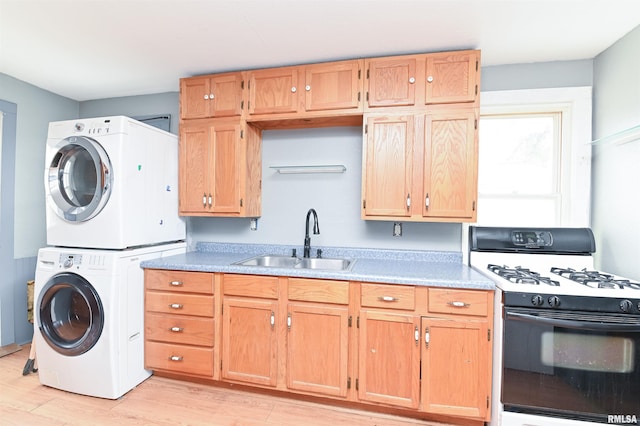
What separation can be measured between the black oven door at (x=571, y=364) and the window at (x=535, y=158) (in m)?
0.98

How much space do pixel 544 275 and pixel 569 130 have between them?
116 centimetres

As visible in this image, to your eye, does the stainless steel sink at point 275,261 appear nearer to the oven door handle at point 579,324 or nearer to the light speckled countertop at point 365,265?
the light speckled countertop at point 365,265

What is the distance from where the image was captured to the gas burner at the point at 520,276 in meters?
1.59

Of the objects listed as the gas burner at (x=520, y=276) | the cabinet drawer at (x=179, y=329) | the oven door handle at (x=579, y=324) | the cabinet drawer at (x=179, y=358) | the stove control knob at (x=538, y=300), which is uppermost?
the gas burner at (x=520, y=276)

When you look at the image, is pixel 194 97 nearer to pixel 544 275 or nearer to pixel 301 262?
pixel 301 262

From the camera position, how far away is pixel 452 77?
6.55 ft

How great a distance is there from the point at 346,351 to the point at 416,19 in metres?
2.09

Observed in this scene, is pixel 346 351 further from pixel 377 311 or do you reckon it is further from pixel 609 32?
pixel 609 32

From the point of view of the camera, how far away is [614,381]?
1.45 meters

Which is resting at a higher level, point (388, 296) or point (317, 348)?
point (388, 296)

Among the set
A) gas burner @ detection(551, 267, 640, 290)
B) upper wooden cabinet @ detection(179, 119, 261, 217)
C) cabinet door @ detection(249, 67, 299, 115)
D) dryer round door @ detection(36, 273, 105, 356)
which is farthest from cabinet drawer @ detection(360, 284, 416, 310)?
dryer round door @ detection(36, 273, 105, 356)

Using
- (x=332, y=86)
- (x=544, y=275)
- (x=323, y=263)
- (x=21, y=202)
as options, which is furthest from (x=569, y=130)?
(x=21, y=202)

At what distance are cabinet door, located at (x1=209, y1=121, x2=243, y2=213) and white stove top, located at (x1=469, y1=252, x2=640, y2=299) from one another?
6.19ft

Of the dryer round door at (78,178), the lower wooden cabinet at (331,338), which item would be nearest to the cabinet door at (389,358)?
the lower wooden cabinet at (331,338)
